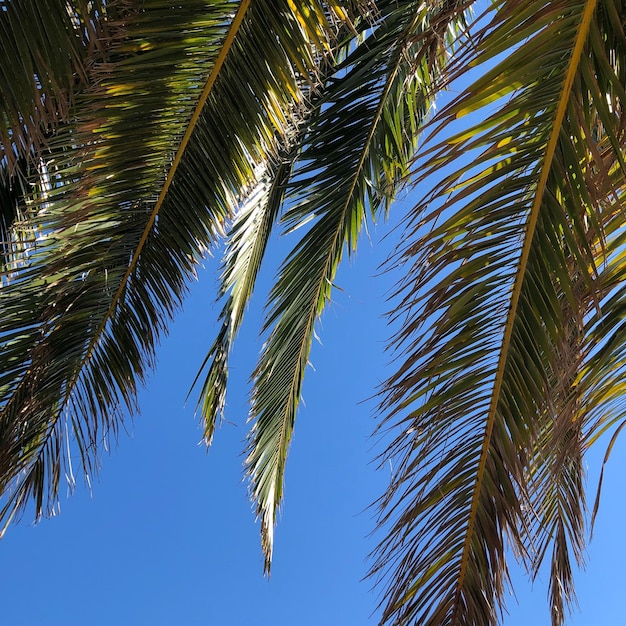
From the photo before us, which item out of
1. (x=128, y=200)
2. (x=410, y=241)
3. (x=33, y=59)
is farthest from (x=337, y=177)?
(x=33, y=59)

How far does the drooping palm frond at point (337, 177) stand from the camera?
407cm

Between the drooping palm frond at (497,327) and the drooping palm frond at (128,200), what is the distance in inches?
34.7

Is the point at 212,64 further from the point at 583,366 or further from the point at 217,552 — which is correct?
the point at 217,552

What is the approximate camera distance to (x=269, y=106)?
2.82 meters

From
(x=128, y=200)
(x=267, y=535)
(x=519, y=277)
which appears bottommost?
(x=267, y=535)

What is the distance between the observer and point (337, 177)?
4297 millimetres

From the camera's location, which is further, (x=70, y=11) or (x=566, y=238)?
(x=70, y=11)

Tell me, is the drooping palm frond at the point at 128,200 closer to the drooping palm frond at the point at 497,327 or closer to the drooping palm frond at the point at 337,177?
the drooping palm frond at the point at 497,327

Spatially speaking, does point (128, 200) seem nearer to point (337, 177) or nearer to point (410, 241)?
point (410, 241)

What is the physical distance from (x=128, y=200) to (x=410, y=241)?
1115 mm

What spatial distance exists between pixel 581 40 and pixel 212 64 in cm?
136

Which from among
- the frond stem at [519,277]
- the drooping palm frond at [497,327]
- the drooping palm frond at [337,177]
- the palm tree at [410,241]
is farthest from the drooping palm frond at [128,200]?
the drooping palm frond at [337,177]

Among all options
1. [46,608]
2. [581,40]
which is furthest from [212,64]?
[46,608]

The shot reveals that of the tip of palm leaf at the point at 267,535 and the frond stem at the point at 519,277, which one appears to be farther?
the tip of palm leaf at the point at 267,535
